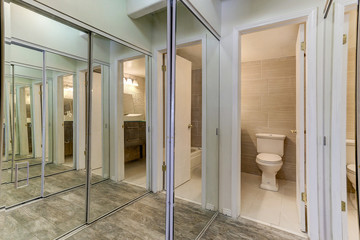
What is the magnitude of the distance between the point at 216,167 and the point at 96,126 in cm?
138

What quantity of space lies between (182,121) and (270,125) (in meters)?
2.35

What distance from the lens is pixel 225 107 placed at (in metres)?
1.99

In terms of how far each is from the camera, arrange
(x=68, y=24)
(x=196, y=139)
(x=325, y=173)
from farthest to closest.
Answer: (x=196, y=139) → (x=325, y=173) → (x=68, y=24)

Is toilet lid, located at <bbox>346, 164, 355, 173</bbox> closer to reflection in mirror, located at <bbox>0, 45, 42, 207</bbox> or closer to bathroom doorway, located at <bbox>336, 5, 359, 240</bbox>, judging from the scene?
bathroom doorway, located at <bbox>336, 5, 359, 240</bbox>

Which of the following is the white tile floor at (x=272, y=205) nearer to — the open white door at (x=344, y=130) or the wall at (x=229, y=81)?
the wall at (x=229, y=81)

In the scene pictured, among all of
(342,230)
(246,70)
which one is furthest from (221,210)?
(246,70)

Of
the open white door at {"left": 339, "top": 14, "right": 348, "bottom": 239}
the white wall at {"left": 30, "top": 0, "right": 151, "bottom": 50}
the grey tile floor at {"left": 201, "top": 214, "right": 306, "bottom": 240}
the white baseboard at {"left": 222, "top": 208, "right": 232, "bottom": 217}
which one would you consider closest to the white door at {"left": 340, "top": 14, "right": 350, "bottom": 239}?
the open white door at {"left": 339, "top": 14, "right": 348, "bottom": 239}

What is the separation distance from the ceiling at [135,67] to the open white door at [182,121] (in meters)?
0.31

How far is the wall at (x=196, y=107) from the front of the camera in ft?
5.96

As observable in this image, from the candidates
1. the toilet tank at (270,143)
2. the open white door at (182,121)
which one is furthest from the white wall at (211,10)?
the toilet tank at (270,143)

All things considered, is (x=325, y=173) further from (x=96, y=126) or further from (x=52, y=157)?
(x=52, y=157)

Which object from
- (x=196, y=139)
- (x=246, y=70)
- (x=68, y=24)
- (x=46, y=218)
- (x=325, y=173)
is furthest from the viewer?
(x=246, y=70)

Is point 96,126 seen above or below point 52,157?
above

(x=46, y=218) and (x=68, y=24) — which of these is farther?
(x=68, y=24)
